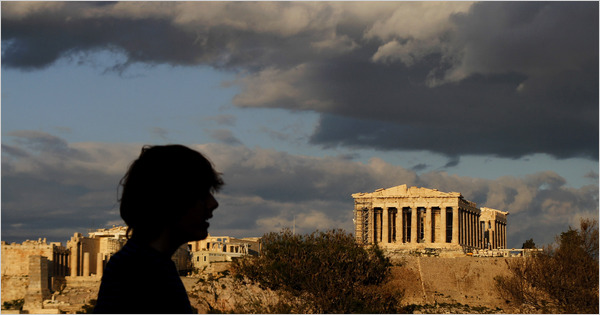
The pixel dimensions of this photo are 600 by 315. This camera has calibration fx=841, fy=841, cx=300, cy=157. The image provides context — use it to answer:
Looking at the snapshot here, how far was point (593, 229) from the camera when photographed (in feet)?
223

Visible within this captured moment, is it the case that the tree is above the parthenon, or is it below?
below

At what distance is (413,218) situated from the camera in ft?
314

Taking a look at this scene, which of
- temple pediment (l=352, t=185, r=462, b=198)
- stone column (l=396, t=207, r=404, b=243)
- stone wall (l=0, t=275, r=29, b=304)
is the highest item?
temple pediment (l=352, t=185, r=462, b=198)

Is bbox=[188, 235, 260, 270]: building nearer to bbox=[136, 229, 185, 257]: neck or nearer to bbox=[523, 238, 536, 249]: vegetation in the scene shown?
bbox=[523, 238, 536, 249]: vegetation

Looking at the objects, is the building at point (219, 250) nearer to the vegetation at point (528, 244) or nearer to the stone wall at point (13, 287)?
the stone wall at point (13, 287)

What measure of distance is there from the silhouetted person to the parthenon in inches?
3517

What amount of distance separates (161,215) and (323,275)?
60.7 m

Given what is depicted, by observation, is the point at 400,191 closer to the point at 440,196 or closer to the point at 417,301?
the point at 440,196

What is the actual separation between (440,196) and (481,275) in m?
26.3

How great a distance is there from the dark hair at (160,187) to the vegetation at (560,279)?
194 ft

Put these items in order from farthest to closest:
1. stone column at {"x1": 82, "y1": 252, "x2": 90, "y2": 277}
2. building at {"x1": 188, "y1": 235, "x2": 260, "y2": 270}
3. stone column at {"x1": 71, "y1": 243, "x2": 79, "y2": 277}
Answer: building at {"x1": 188, "y1": 235, "x2": 260, "y2": 270}
stone column at {"x1": 71, "y1": 243, "x2": 79, "y2": 277}
stone column at {"x1": 82, "y1": 252, "x2": 90, "y2": 277}

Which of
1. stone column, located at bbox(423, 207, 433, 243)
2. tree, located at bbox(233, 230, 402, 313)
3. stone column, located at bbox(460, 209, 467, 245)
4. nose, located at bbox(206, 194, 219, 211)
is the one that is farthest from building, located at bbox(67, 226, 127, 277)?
nose, located at bbox(206, 194, 219, 211)

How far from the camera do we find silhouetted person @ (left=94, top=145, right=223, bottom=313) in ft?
11.6

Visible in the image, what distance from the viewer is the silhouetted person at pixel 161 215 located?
11.6 ft
